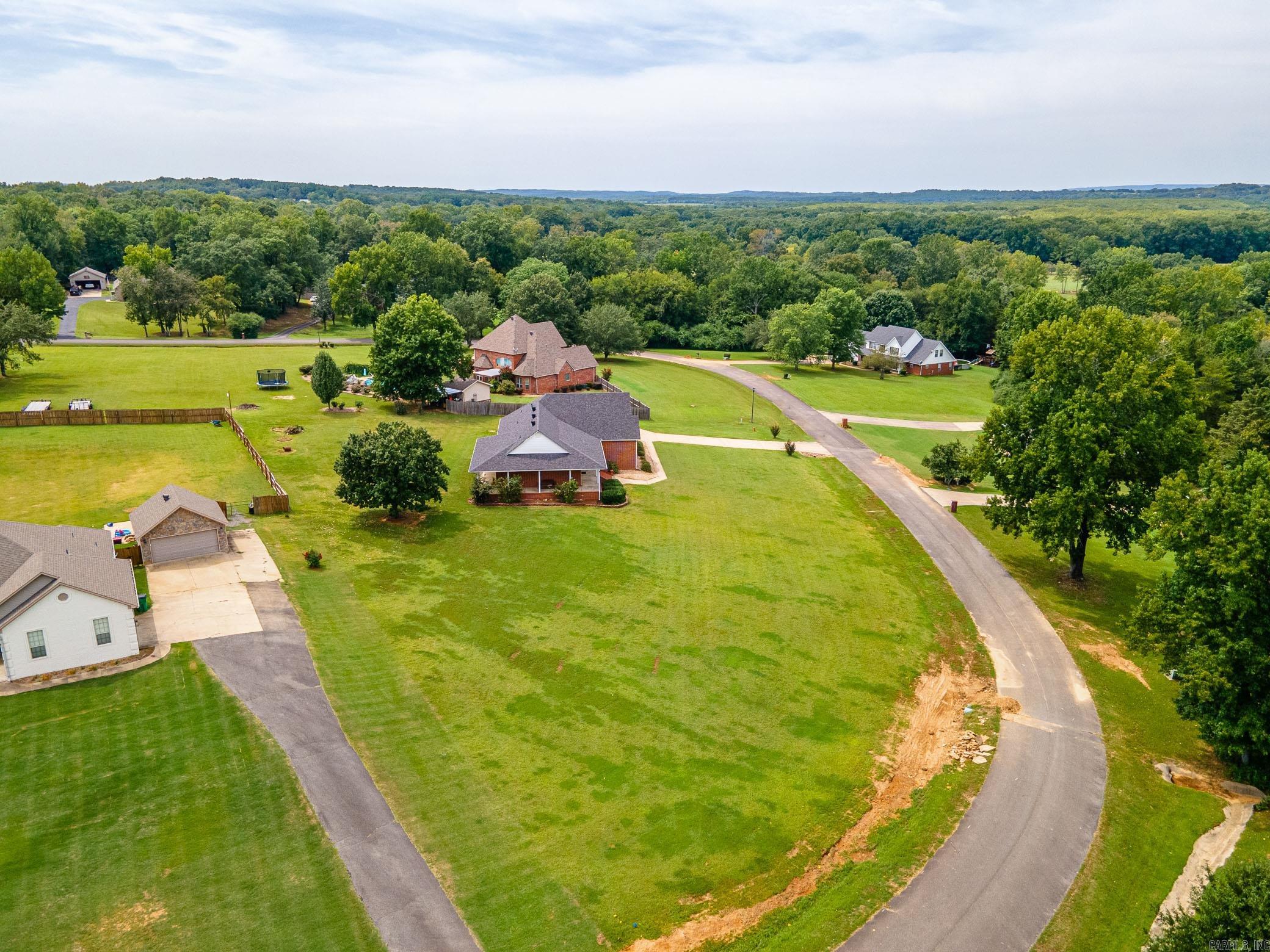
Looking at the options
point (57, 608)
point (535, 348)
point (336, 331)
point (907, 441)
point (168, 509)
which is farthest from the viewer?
point (336, 331)

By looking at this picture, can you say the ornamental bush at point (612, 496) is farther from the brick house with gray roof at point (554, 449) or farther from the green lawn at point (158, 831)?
the green lawn at point (158, 831)

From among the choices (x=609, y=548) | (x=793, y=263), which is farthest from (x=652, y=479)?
(x=793, y=263)

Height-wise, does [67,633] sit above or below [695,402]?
below

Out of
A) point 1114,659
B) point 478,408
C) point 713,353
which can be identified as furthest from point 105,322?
point 1114,659

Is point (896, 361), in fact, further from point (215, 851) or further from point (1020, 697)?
point (215, 851)

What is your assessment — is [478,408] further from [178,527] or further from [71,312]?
[71,312]

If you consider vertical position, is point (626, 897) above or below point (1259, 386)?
below
